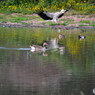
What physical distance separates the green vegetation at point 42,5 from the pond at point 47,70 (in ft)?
67.8

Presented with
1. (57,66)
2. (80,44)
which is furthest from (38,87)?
(80,44)

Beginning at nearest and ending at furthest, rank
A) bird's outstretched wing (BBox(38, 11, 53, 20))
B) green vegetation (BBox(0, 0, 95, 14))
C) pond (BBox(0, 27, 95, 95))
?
pond (BBox(0, 27, 95, 95)) → bird's outstretched wing (BBox(38, 11, 53, 20)) → green vegetation (BBox(0, 0, 95, 14))

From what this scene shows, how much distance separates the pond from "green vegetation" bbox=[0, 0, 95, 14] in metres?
20.7

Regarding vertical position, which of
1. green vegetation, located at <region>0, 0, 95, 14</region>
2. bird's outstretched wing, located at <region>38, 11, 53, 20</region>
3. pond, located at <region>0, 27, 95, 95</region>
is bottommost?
pond, located at <region>0, 27, 95, 95</region>

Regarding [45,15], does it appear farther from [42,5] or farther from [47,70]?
[47,70]

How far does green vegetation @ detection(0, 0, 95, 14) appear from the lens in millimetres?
41719

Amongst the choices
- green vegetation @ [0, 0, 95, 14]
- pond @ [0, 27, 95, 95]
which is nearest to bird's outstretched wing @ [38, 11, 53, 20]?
green vegetation @ [0, 0, 95, 14]

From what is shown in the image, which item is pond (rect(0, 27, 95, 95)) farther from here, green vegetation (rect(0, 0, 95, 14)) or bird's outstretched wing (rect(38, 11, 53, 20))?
green vegetation (rect(0, 0, 95, 14))

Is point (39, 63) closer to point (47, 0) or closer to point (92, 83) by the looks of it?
point (92, 83)

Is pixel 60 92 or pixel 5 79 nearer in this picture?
pixel 60 92

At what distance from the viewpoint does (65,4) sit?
44.2 m

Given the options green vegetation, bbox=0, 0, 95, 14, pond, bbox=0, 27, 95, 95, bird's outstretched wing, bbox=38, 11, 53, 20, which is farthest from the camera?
green vegetation, bbox=0, 0, 95, 14

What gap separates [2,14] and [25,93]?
30.3 m

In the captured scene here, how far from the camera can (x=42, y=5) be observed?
43.3 meters
